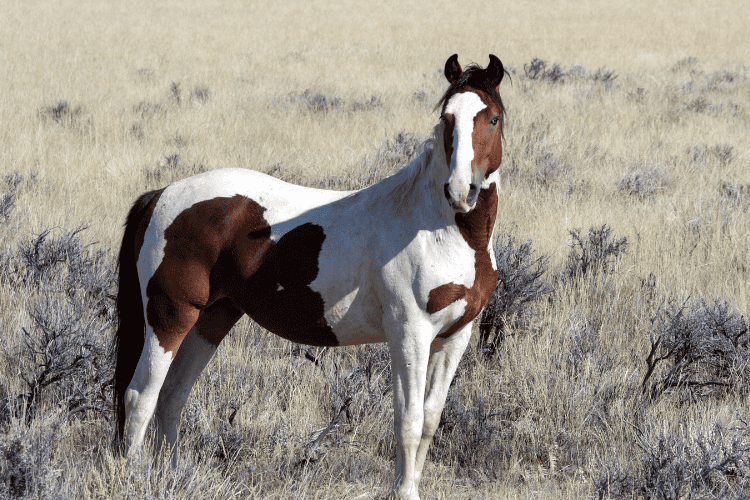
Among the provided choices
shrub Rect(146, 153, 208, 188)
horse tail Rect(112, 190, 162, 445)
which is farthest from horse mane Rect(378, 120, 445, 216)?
shrub Rect(146, 153, 208, 188)

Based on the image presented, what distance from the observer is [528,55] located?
61.4ft

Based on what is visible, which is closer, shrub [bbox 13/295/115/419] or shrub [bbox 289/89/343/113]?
shrub [bbox 13/295/115/419]

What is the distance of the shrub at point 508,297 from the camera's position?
4484mm

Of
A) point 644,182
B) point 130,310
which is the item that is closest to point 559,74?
point 644,182

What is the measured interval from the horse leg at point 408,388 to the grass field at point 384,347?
1.31 feet

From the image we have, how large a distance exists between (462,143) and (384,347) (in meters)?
2.06

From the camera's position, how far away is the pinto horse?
261cm

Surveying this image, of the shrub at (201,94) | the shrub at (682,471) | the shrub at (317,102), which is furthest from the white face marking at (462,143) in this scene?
the shrub at (201,94)

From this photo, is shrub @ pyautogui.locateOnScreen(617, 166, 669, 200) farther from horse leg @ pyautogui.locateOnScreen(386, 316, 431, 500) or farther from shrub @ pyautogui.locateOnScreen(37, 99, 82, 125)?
shrub @ pyautogui.locateOnScreen(37, 99, 82, 125)

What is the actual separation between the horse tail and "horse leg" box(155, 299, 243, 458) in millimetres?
206

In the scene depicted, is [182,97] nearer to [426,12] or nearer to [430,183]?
[430,183]

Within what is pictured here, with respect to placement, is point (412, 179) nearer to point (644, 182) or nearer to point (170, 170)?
point (644, 182)

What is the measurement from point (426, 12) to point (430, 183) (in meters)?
31.1

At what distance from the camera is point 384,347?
4.16 meters
